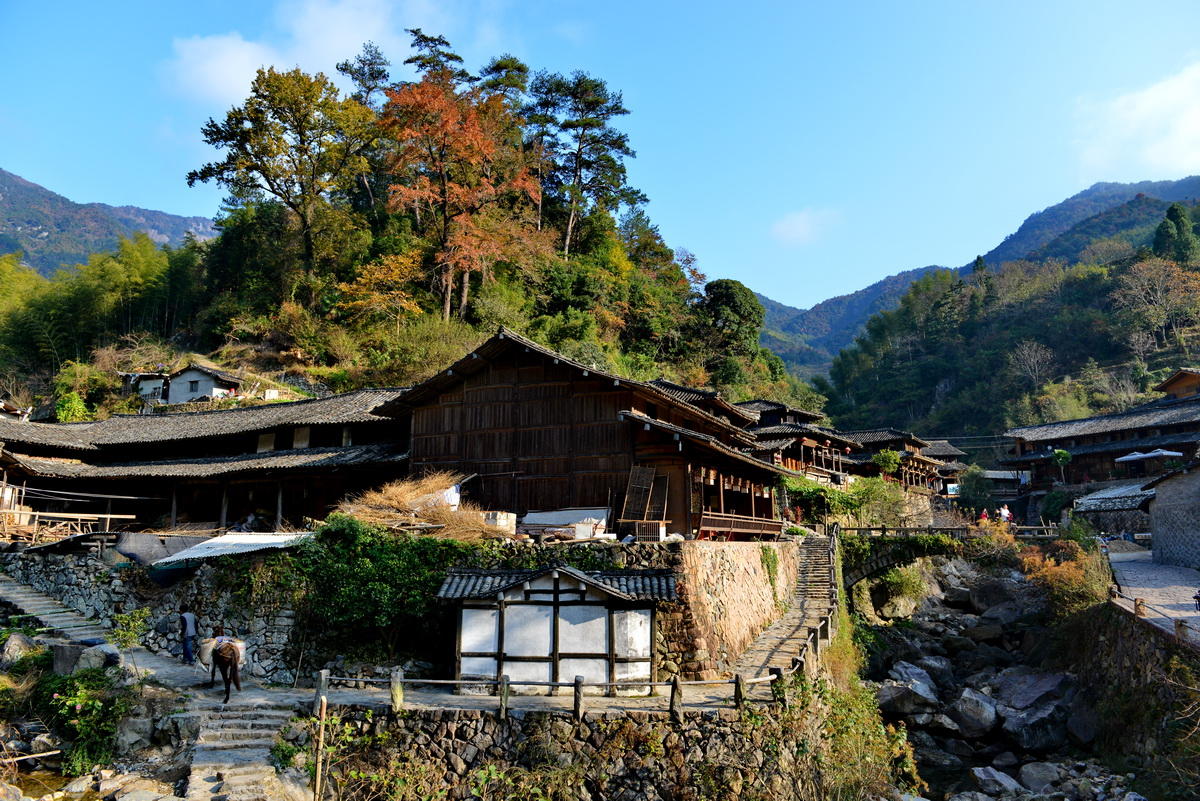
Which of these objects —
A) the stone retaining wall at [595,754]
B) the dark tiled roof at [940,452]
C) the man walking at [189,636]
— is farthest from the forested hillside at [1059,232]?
the man walking at [189,636]

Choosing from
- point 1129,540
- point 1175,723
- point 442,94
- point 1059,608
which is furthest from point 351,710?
→ point 1129,540

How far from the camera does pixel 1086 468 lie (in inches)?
2319

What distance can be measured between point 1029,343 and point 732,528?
71852 millimetres

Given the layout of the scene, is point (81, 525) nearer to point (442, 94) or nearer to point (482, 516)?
point (482, 516)

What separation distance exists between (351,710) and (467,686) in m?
2.46

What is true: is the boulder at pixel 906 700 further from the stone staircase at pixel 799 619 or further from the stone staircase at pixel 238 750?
the stone staircase at pixel 238 750

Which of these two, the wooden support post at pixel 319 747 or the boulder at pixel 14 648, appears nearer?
the wooden support post at pixel 319 747

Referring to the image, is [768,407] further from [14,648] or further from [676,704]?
[14,648]

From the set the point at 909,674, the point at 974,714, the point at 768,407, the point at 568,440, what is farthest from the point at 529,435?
the point at 768,407

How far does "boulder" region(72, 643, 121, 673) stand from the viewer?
55.2 feet

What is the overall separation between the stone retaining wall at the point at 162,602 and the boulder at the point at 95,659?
76.3 inches

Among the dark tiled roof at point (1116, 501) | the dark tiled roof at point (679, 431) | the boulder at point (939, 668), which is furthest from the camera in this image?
the dark tiled roof at point (1116, 501)

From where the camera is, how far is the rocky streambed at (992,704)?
19781 millimetres

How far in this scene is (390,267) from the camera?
4412 centimetres
